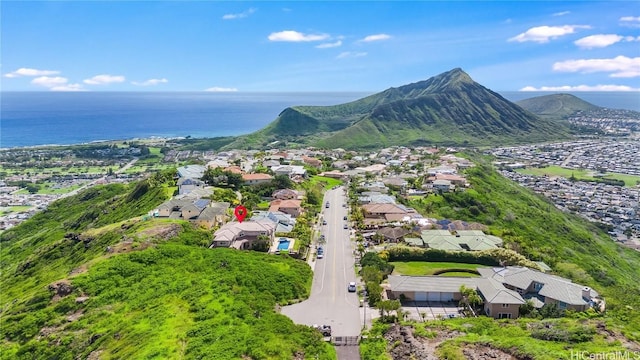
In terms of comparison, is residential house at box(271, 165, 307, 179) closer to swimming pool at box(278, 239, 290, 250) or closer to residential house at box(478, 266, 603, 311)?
swimming pool at box(278, 239, 290, 250)

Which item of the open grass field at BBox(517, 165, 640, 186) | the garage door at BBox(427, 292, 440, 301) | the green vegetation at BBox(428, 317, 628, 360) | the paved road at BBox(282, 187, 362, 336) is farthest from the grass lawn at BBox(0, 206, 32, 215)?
the open grass field at BBox(517, 165, 640, 186)

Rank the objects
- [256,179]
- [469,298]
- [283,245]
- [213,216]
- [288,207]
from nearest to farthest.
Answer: [469,298], [283,245], [213,216], [288,207], [256,179]

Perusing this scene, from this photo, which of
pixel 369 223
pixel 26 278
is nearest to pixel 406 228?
pixel 369 223

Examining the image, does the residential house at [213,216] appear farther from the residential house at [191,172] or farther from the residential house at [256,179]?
the residential house at [191,172]

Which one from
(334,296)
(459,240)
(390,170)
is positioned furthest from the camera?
(390,170)

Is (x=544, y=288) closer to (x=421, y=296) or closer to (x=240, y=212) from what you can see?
(x=421, y=296)

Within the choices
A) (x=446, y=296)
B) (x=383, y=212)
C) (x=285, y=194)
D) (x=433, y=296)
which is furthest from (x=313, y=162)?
(x=446, y=296)

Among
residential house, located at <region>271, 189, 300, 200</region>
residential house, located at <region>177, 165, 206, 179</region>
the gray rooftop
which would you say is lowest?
the gray rooftop
